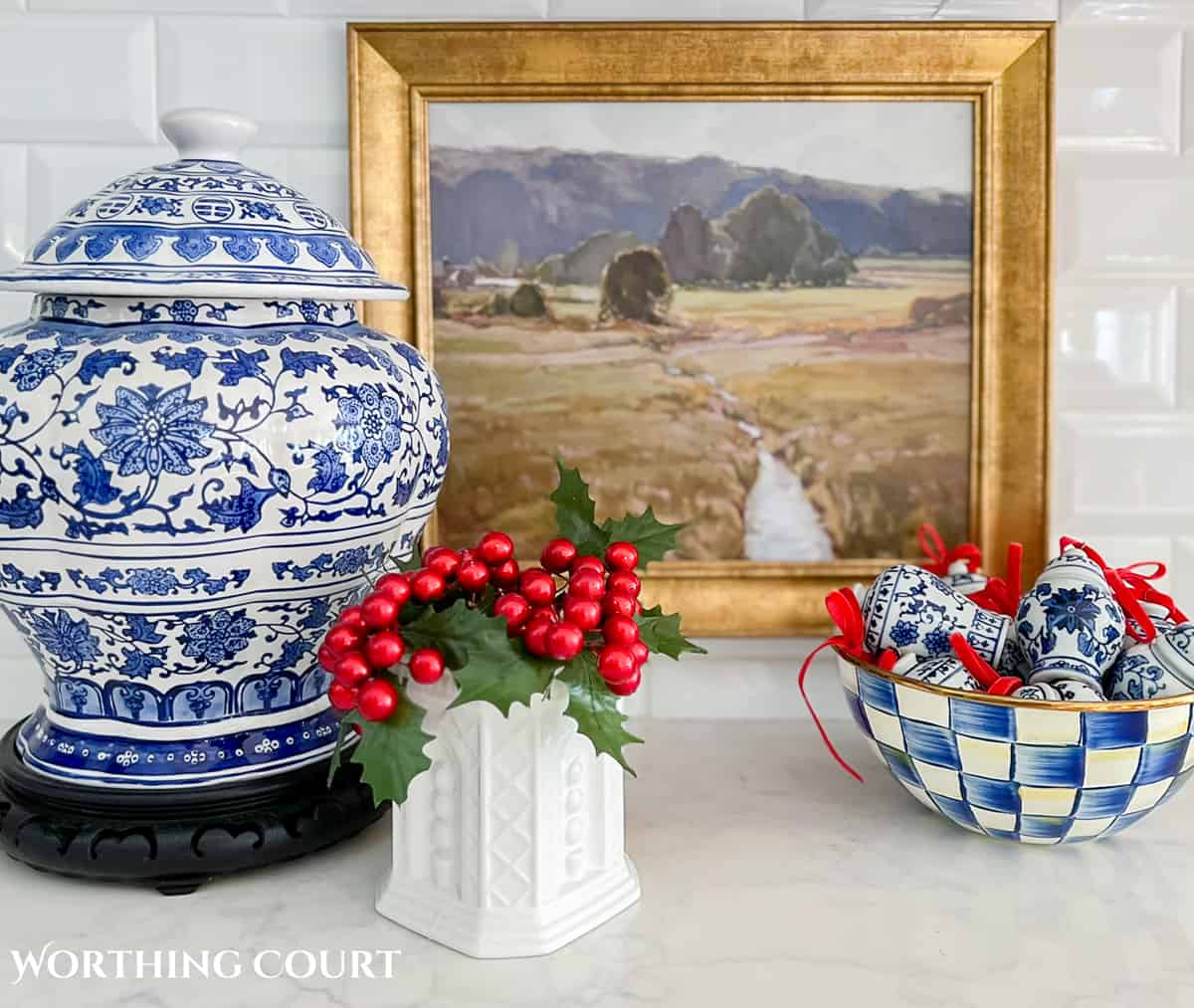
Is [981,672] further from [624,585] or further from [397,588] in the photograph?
[397,588]

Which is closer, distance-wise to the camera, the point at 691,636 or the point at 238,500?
the point at 238,500

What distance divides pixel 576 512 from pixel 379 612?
15 cm

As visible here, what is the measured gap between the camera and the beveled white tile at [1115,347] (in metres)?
0.91

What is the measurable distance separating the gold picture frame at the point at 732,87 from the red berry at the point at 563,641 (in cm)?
40

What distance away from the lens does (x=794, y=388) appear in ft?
2.95

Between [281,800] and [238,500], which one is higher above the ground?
[238,500]

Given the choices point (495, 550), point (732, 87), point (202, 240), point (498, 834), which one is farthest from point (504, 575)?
point (732, 87)

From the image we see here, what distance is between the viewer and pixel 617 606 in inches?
22.3

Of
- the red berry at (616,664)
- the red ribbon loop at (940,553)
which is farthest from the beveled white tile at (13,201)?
the red ribbon loop at (940,553)

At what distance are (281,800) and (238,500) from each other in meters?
0.19

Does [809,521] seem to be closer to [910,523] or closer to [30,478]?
[910,523]

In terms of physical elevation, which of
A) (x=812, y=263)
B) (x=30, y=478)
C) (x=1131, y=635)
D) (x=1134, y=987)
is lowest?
(x=1134, y=987)

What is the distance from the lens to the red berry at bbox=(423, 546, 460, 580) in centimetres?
59

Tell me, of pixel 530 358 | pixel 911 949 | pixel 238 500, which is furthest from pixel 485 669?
pixel 530 358
